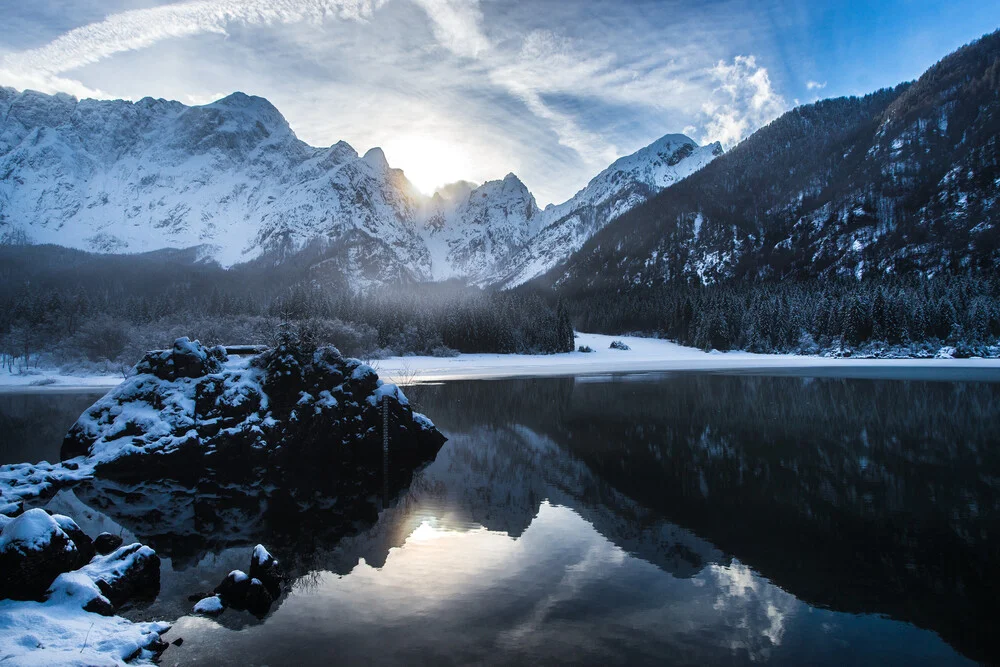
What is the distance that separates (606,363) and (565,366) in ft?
39.6

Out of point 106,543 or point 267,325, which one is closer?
point 106,543

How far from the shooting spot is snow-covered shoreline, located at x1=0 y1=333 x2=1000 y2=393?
239 feet

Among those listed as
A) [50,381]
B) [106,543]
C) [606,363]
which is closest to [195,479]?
[106,543]

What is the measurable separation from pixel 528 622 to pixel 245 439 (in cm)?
1996

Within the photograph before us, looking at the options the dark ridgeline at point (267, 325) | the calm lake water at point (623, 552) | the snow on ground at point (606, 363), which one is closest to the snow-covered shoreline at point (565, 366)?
the snow on ground at point (606, 363)

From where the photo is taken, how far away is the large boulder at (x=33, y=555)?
11094mm

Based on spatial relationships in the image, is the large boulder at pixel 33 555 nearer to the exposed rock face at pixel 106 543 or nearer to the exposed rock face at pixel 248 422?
the exposed rock face at pixel 106 543

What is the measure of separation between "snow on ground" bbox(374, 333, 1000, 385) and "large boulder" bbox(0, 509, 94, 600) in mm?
49807

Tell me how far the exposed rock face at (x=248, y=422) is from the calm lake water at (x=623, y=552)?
2.24m

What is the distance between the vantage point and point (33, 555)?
37.7ft

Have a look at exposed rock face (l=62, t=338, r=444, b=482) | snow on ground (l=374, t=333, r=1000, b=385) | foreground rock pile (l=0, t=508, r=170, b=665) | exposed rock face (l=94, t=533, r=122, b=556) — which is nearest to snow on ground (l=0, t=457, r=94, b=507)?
exposed rock face (l=62, t=338, r=444, b=482)

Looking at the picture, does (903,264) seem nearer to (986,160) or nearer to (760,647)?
(986,160)

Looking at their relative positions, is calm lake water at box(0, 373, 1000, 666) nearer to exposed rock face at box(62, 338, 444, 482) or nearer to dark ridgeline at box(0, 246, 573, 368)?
exposed rock face at box(62, 338, 444, 482)

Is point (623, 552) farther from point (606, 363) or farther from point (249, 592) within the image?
point (606, 363)
